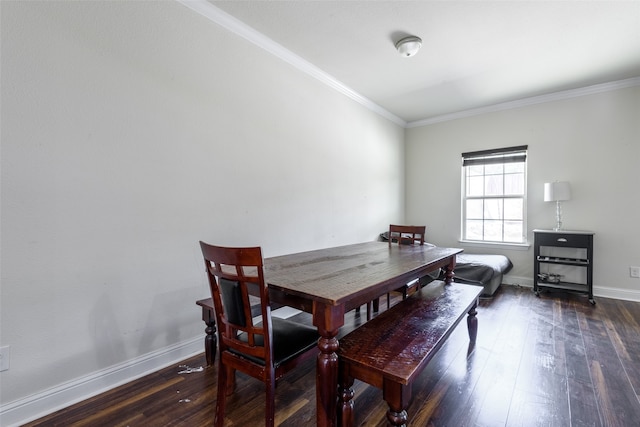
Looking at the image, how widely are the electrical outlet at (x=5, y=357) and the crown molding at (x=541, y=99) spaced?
531 cm

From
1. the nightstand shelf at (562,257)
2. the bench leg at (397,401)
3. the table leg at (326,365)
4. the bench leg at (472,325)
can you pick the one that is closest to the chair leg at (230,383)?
the table leg at (326,365)

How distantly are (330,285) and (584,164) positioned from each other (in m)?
4.17

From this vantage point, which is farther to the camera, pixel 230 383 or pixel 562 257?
pixel 562 257

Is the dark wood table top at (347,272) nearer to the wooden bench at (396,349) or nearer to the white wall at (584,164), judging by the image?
the wooden bench at (396,349)

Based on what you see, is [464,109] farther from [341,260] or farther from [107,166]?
[107,166]

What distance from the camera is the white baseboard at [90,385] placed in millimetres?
1443

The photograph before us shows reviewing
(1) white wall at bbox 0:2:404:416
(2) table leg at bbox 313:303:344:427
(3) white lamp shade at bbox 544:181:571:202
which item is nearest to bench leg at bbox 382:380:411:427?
(2) table leg at bbox 313:303:344:427

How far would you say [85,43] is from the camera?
1645 millimetres

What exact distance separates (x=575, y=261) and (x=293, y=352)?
12.7 feet

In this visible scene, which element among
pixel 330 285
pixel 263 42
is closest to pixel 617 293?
pixel 330 285

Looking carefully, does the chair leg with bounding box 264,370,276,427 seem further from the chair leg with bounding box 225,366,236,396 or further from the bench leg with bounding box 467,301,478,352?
the bench leg with bounding box 467,301,478,352

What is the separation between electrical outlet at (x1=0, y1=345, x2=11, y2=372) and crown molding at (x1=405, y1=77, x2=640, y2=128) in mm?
5311

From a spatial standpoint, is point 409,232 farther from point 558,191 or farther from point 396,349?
point 558,191

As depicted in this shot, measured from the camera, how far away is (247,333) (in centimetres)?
135
